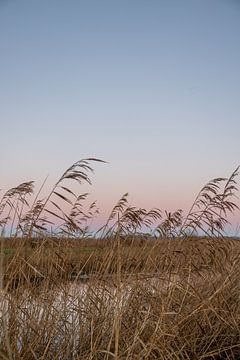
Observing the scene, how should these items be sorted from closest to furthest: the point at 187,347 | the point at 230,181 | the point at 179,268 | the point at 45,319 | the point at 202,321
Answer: the point at 45,319 → the point at 187,347 → the point at 202,321 → the point at 179,268 → the point at 230,181

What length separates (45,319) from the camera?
3.55 m

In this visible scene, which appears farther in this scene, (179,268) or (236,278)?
(236,278)

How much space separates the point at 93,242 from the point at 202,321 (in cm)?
124

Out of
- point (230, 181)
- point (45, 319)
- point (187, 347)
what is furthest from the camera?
point (230, 181)

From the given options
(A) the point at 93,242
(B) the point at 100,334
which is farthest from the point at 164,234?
(B) the point at 100,334

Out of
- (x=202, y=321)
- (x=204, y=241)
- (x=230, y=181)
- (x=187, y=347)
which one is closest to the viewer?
(x=187, y=347)

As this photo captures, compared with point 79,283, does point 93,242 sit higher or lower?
higher

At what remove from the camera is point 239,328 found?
4.20 m

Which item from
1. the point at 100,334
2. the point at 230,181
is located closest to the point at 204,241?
the point at 230,181

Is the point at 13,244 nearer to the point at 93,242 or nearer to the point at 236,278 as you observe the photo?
the point at 93,242

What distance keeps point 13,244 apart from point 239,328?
2119 millimetres

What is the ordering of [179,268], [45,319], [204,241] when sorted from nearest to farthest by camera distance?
[45,319] < [179,268] < [204,241]

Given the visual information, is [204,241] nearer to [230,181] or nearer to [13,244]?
[230,181]

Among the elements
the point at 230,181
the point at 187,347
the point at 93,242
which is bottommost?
the point at 187,347
